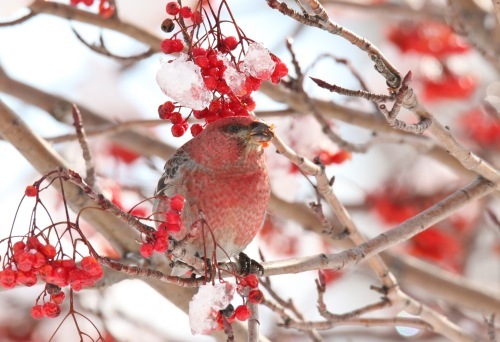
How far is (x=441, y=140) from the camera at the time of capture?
1857 mm

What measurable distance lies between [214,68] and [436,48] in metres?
2.61

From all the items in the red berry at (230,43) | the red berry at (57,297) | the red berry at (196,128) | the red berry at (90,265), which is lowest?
the red berry at (57,297)

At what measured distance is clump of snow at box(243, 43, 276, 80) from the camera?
5.17ft

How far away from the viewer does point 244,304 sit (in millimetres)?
1639

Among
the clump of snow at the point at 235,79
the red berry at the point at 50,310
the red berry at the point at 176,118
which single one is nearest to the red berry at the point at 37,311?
the red berry at the point at 50,310

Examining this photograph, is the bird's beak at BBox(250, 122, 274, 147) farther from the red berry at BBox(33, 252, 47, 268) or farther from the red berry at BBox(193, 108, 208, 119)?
the red berry at BBox(33, 252, 47, 268)

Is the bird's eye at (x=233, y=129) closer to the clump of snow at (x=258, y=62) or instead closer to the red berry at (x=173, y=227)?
the clump of snow at (x=258, y=62)

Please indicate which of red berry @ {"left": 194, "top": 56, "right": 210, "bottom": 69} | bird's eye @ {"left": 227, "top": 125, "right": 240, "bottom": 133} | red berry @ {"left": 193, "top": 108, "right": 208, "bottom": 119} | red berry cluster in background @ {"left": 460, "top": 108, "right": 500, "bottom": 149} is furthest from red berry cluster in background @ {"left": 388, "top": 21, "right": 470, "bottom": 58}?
red berry @ {"left": 194, "top": 56, "right": 210, "bottom": 69}

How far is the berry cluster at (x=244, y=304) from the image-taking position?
5.24 ft

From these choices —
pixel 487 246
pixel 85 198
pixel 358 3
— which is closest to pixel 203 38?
pixel 85 198

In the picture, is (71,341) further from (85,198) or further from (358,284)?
(85,198)

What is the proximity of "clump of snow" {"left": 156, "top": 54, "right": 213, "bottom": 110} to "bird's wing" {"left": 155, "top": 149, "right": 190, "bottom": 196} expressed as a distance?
544mm

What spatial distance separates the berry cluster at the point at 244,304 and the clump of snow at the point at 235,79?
1.24 ft

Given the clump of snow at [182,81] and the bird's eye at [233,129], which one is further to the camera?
the bird's eye at [233,129]
